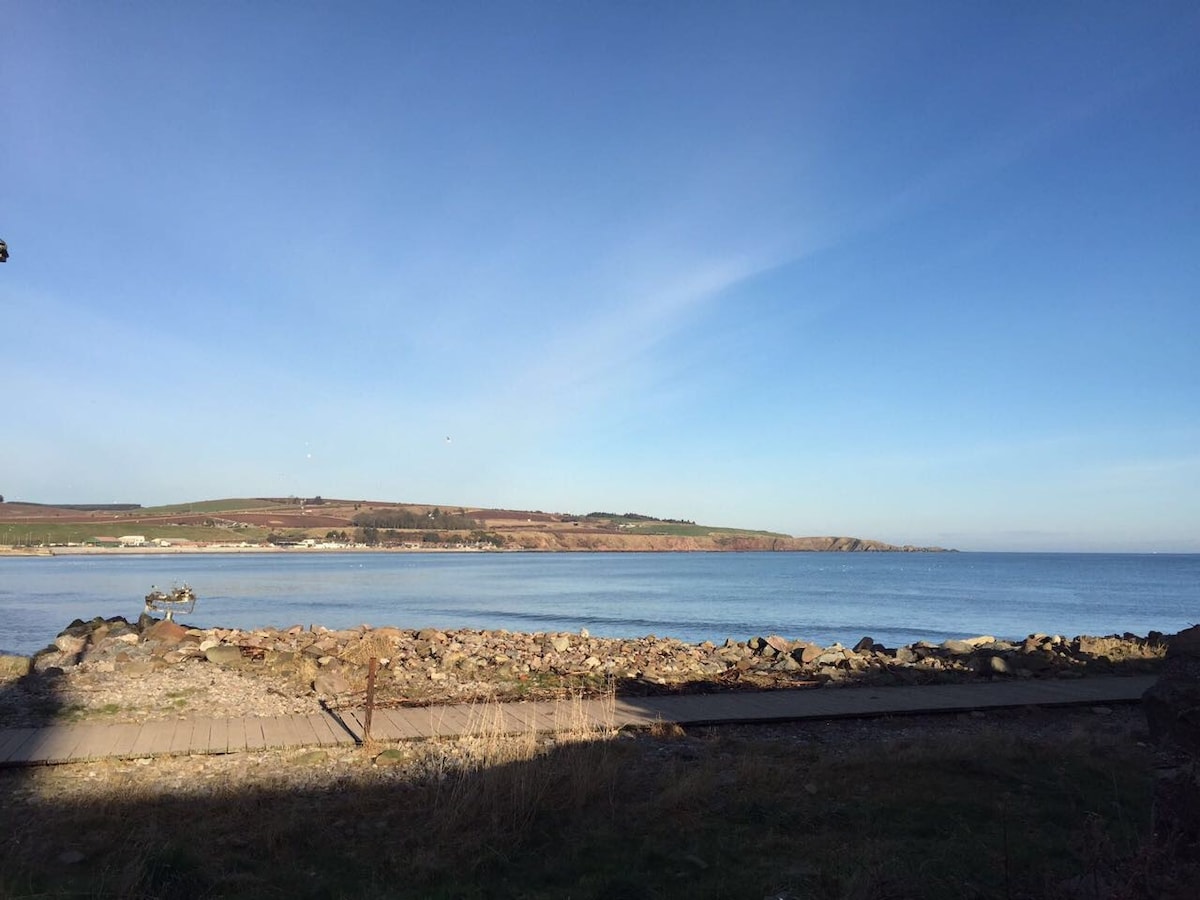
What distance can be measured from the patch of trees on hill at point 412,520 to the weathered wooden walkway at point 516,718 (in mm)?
166478

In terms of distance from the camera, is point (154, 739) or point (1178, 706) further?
point (154, 739)

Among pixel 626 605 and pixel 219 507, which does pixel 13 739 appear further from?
pixel 219 507

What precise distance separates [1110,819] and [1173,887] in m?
3.19

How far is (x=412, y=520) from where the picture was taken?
184625 mm

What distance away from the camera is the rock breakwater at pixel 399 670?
10.6m

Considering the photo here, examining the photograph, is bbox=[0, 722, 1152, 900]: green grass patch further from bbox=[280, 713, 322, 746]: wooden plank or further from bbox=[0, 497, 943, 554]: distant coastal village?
bbox=[0, 497, 943, 554]: distant coastal village

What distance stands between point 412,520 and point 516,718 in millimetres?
Answer: 179965

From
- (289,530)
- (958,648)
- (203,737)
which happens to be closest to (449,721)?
(203,737)

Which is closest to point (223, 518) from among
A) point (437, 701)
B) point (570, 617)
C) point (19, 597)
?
point (19, 597)

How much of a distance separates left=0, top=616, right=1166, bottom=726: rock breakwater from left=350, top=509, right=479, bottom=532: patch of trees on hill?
160 m

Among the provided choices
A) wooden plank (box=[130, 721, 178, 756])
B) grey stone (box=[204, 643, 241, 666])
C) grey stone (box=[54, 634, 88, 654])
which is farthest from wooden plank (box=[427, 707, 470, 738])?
grey stone (box=[54, 634, 88, 654])

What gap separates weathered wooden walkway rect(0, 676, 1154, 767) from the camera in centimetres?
796

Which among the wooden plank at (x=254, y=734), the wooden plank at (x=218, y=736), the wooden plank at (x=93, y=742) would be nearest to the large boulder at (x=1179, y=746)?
the wooden plank at (x=254, y=734)

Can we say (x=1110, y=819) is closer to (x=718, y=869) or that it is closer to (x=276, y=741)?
(x=718, y=869)
